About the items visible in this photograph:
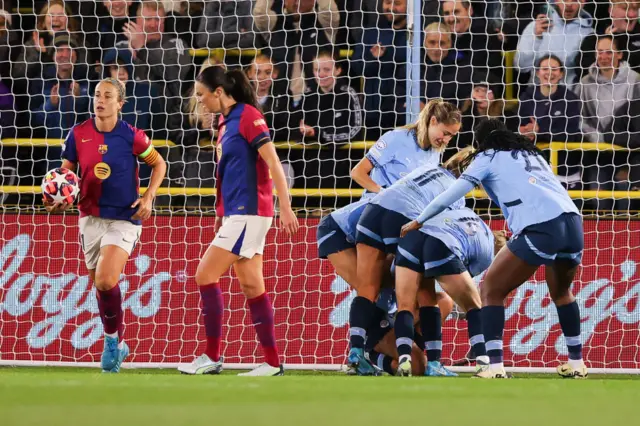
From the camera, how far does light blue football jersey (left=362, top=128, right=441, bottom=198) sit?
7078mm

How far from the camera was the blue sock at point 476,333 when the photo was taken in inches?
250

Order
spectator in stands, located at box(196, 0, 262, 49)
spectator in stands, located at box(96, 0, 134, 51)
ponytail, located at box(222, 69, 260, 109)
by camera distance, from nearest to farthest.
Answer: ponytail, located at box(222, 69, 260, 109)
spectator in stands, located at box(196, 0, 262, 49)
spectator in stands, located at box(96, 0, 134, 51)

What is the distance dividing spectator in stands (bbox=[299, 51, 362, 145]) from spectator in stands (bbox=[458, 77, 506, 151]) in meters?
0.86

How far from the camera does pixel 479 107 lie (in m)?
9.03

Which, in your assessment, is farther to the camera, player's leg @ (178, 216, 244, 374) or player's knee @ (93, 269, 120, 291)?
player's knee @ (93, 269, 120, 291)

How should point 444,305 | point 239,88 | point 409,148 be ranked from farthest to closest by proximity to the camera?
point 444,305
point 409,148
point 239,88

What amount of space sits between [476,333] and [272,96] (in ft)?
11.1

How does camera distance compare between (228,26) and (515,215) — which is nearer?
(515,215)

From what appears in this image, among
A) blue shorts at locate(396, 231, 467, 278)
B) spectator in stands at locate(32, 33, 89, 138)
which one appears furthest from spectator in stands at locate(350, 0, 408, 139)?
blue shorts at locate(396, 231, 467, 278)

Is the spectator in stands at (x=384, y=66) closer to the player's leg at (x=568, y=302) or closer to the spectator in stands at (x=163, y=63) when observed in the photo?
the spectator in stands at (x=163, y=63)

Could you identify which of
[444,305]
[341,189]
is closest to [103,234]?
[444,305]

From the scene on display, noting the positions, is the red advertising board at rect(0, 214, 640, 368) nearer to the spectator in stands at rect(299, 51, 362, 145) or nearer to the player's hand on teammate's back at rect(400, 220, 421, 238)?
the spectator in stands at rect(299, 51, 362, 145)

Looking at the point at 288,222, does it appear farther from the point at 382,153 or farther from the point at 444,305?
the point at 444,305

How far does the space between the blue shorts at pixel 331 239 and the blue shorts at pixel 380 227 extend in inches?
11.6
